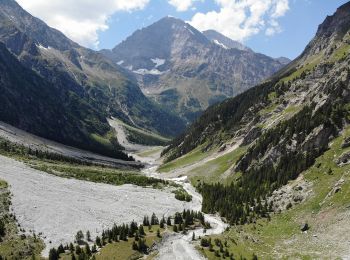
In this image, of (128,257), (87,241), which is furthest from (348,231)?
(87,241)

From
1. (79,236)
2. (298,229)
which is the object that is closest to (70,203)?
(79,236)

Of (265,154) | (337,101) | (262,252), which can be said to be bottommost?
(262,252)

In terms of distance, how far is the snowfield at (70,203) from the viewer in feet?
298

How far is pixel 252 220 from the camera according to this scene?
3782 inches

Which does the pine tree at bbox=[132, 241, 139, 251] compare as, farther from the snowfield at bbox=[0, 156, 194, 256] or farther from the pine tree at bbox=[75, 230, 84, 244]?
the snowfield at bbox=[0, 156, 194, 256]

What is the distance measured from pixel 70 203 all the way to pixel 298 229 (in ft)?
183

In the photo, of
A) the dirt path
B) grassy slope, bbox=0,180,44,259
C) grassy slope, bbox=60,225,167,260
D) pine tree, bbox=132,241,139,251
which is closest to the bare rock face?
the dirt path

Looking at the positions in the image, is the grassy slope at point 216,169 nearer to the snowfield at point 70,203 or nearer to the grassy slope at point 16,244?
the snowfield at point 70,203

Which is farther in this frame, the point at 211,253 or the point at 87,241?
the point at 87,241

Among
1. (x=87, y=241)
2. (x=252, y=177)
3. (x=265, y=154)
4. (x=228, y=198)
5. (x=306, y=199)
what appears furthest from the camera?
(x=265, y=154)

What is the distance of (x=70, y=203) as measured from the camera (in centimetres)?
11125

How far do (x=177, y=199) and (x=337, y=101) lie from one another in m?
55.2

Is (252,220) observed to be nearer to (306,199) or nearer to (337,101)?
(306,199)

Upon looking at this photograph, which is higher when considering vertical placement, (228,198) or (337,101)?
(337,101)
